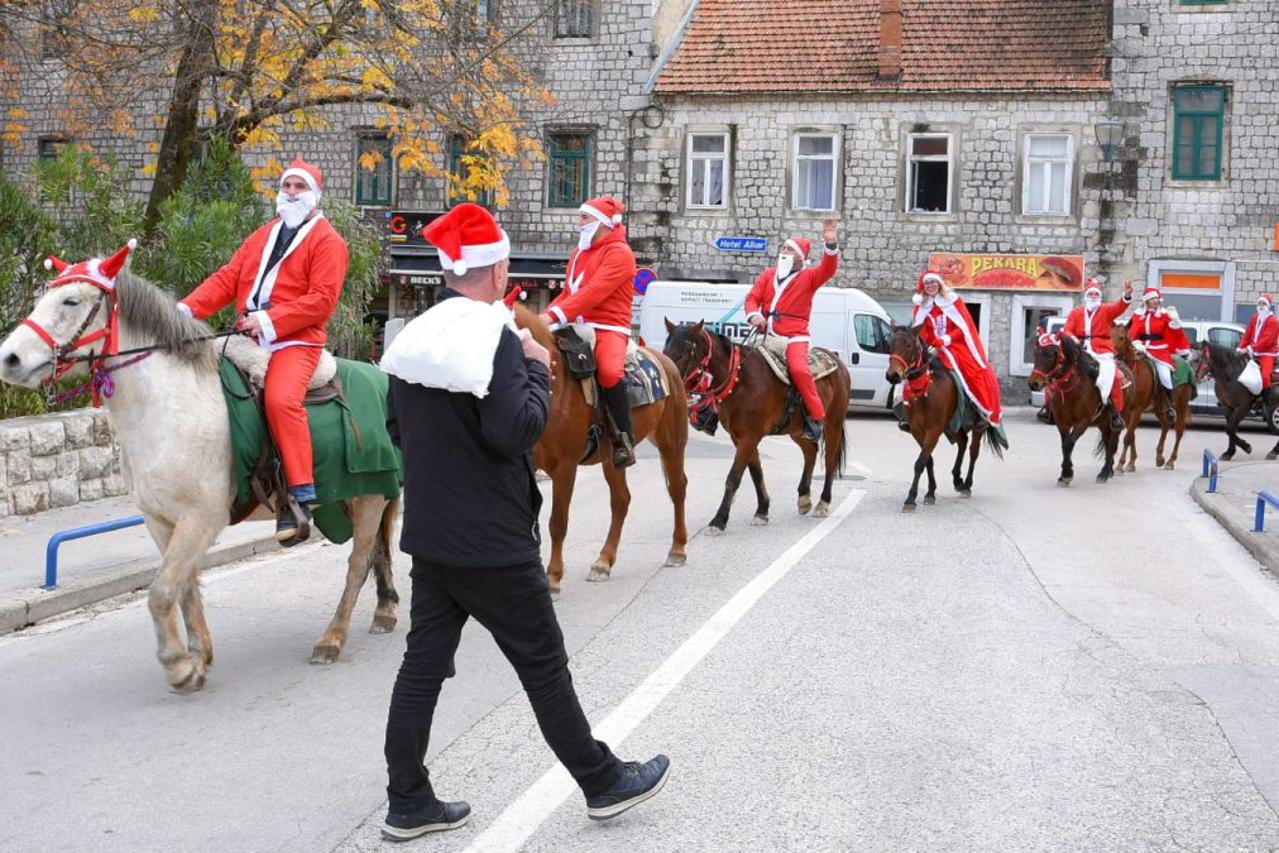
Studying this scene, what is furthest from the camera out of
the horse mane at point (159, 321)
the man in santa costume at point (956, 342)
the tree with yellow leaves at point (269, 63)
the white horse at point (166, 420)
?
the tree with yellow leaves at point (269, 63)

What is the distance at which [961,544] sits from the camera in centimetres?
1201

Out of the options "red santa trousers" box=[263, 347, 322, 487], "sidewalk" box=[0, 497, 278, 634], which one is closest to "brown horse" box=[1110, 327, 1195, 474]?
"sidewalk" box=[0, 497, 278, 634]

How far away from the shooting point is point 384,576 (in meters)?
8.27

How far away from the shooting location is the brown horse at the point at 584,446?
908cm

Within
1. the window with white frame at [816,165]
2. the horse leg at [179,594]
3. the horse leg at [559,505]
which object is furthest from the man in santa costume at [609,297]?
the window with white frame at [816,165]

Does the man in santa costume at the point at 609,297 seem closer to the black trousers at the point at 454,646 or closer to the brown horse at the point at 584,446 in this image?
the brown horse at the point at 584,446

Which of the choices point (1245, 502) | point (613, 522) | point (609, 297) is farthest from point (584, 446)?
point (1245, 502)

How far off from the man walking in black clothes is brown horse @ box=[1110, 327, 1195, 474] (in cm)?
1480

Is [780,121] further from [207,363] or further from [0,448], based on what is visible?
[207,363]

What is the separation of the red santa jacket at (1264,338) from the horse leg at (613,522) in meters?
15.4

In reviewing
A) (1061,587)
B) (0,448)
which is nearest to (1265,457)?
(1061,587)

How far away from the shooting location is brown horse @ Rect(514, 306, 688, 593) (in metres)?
9.08

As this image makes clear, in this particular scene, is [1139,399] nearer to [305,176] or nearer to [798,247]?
[798,247]

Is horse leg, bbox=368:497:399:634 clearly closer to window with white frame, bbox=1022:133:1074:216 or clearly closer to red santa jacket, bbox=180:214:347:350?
red santa jacket, bbox=180:214:347:350
